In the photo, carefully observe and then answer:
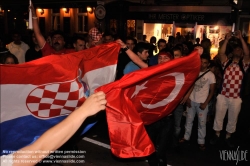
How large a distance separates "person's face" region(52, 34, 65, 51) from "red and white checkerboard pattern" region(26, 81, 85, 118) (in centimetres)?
256

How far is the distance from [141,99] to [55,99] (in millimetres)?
1153

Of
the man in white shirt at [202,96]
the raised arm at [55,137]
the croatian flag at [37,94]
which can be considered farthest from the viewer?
the man in white shirt at [202,96]

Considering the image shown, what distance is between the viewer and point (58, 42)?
5.58 meters

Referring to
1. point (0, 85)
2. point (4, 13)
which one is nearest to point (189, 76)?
point (0, 85)

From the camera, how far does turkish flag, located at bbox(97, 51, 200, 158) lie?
3.04 m

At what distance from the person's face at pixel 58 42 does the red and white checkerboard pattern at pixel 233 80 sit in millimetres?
3446

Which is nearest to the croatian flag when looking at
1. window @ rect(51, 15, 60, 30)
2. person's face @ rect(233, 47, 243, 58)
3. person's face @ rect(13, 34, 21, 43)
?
person's face @ rect(233, 47, 243, 58)

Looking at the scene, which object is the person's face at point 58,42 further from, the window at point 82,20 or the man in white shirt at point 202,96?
the window at point 82,20

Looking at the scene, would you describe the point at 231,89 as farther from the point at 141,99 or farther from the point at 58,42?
the point at 58,42

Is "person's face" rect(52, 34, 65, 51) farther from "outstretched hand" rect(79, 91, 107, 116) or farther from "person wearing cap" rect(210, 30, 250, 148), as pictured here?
"outstretched hand" rect(79, 91, 107, 116)

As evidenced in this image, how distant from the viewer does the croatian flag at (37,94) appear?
2.39 m

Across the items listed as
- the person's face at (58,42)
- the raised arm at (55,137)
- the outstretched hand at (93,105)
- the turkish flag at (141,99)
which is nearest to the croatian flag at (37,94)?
the turkish flag at (141,99)

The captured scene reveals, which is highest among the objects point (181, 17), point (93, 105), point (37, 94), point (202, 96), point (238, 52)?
point (181, 17)

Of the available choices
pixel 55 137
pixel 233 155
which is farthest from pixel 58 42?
pixel 233 155
